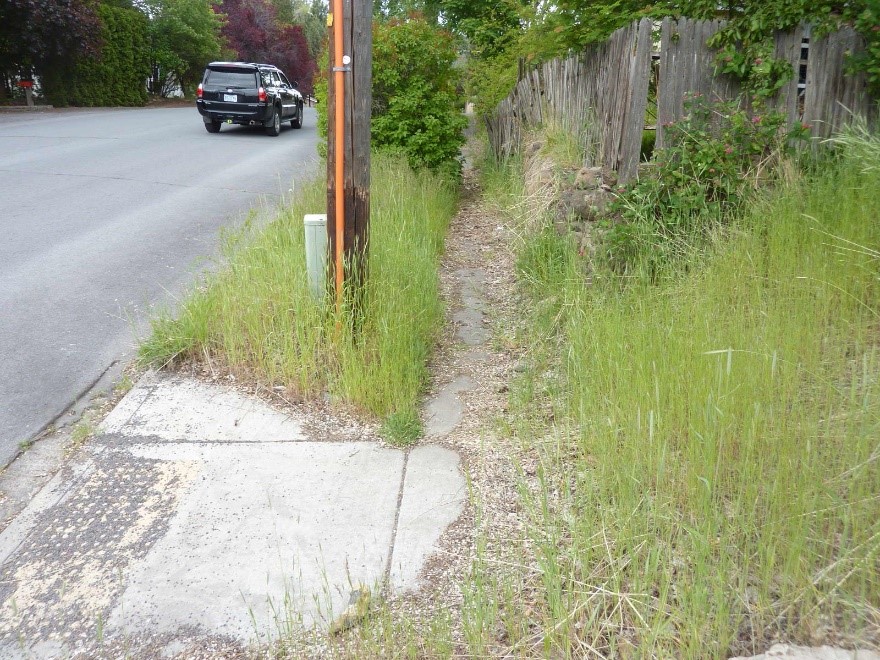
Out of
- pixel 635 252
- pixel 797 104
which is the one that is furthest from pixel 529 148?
pixel 635 252

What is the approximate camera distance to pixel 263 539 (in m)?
3.43

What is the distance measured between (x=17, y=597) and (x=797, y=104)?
6.26 meters

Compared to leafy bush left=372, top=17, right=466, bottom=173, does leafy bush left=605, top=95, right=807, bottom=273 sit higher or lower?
lower

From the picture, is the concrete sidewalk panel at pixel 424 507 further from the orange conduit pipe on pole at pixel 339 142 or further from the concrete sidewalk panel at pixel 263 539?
the orange conduit pipe on pole at pixel 339 142

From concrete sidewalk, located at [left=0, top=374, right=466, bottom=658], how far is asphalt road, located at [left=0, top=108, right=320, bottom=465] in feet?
2.50

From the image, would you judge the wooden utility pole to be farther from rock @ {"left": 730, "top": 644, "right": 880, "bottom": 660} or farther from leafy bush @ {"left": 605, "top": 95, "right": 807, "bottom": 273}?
rock @ {"left": 730, "top": 644, "right": 880, "bottom": 660}

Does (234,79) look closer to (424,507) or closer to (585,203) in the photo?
(585,203)

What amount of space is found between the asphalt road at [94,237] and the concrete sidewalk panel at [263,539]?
128cm

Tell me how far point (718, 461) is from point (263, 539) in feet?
6.11

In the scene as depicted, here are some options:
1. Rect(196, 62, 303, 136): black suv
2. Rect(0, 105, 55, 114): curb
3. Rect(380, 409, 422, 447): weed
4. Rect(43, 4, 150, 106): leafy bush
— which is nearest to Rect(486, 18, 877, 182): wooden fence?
Rect(380, 409, 422, 447): weed

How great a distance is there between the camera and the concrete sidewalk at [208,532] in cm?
295

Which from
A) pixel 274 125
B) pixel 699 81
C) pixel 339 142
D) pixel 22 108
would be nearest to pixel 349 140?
pixel 339 142

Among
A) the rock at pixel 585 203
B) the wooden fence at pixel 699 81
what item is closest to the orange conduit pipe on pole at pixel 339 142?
the rock at pixel 585 203

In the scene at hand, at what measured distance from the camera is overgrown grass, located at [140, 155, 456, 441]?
468cm
